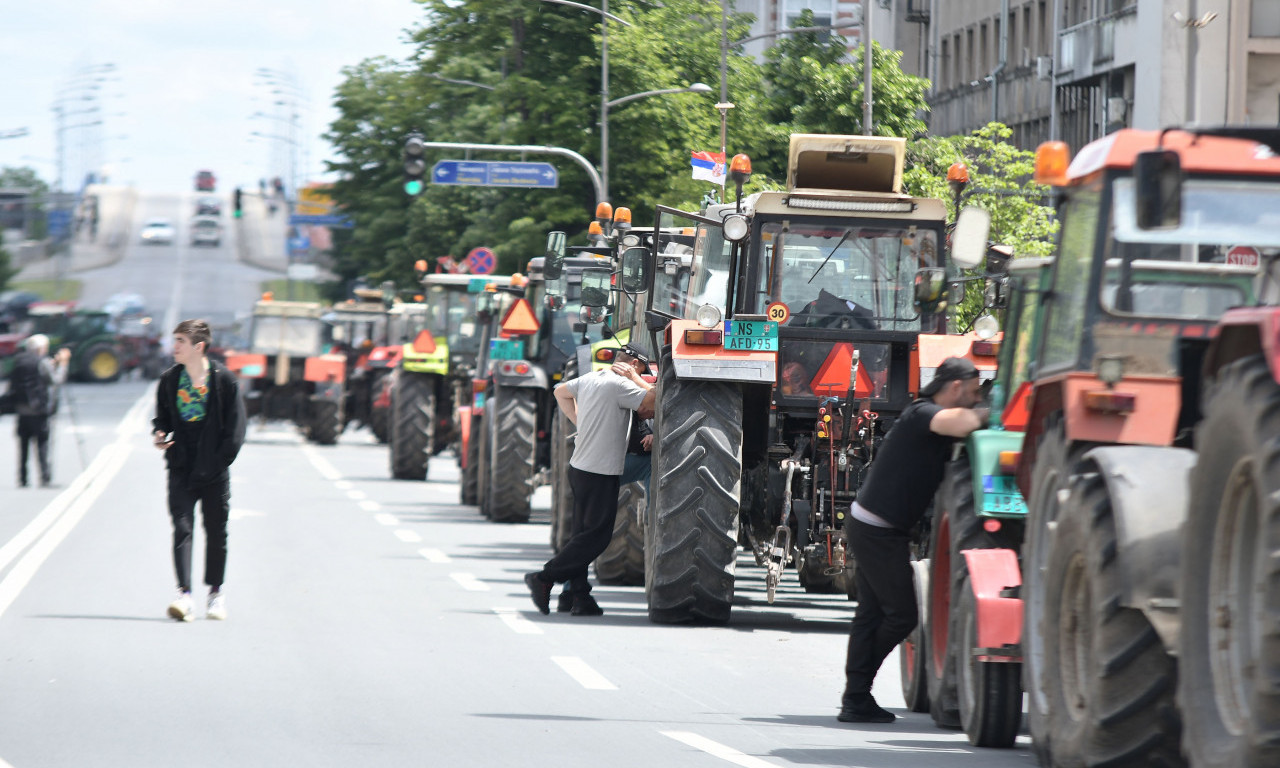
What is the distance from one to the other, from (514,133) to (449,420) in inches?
542

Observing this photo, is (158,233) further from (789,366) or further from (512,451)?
(789,366)

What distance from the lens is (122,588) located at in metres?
15.2

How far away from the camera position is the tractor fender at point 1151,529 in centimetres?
676

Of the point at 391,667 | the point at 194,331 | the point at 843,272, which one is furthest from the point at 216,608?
the point at 843,272

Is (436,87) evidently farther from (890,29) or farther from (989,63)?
(890,29)

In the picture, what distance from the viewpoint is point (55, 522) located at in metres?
21.3

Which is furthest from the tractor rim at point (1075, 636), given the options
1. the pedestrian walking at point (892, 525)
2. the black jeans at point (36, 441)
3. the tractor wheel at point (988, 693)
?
the black jeans at point (36, 441)

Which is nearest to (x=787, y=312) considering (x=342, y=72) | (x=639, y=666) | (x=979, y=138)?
(x=639, y=666)

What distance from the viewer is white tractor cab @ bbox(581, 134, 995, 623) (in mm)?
13055

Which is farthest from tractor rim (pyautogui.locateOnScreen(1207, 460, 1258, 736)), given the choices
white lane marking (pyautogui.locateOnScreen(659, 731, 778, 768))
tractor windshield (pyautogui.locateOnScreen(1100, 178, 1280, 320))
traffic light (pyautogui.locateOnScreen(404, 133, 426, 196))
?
traffic light (pyautogui.locateOnScreen(404, 133, 426, 196))

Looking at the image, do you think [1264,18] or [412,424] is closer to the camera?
[412,424]

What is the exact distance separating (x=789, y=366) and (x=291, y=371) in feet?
97.3

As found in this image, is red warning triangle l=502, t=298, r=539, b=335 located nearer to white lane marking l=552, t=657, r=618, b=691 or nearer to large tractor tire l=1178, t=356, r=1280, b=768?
white lane marking l=552, t=657, r=618, b=691

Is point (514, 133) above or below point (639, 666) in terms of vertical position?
above
